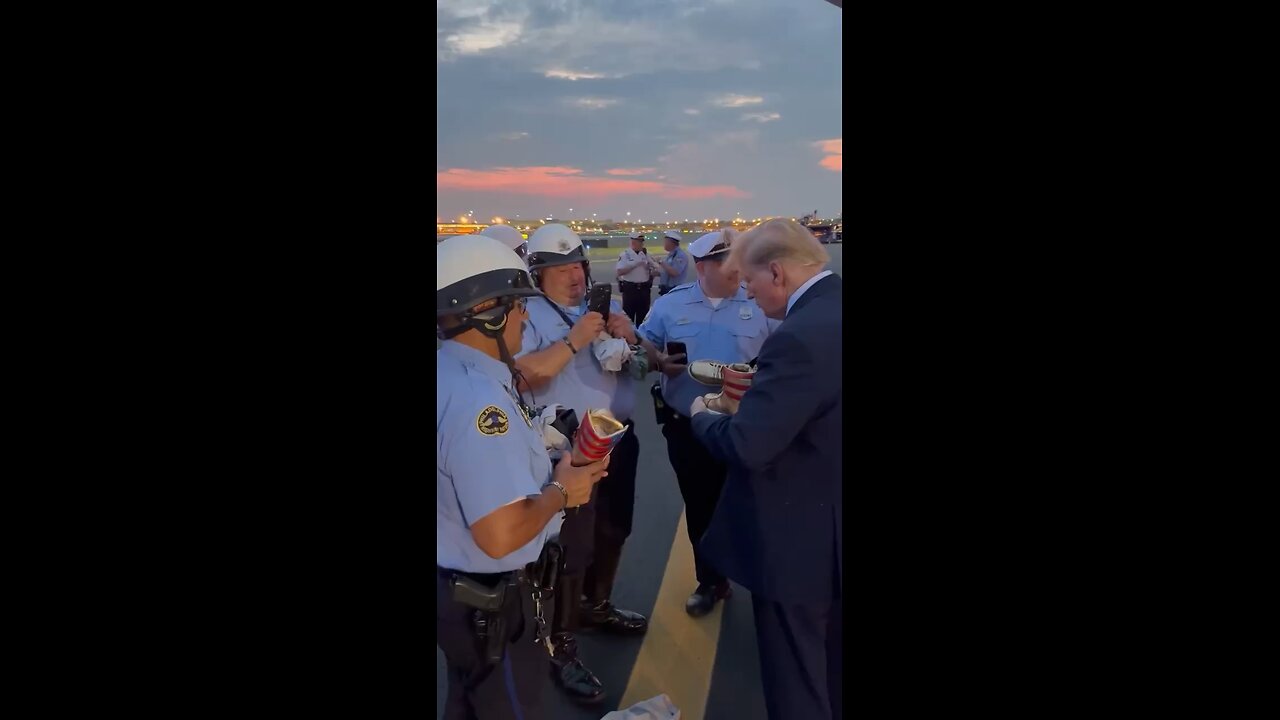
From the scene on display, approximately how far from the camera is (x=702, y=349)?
9.04 feet

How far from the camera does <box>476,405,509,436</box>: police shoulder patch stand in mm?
1312

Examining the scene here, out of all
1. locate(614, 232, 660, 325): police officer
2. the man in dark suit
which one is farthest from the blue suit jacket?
locate(614, 232, 660, 325): police officer

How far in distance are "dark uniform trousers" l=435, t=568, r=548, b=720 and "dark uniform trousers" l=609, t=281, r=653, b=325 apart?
395 cm

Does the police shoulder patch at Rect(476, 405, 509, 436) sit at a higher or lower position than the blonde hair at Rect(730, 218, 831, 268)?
lower

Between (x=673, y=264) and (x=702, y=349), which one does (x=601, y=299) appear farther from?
(x=673, y=264)

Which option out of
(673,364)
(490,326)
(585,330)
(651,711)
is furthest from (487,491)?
(673,364)

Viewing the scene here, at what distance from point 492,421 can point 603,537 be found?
156cm

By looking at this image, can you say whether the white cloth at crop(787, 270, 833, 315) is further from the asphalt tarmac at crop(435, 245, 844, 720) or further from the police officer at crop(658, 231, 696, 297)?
the police officer at crop(658, 231, 696, 297)

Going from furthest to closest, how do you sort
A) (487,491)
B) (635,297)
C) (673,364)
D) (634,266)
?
(635,297)
(634,266)
(673,364)
(487,491)

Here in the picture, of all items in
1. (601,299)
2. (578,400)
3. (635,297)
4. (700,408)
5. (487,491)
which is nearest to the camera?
(487,491)

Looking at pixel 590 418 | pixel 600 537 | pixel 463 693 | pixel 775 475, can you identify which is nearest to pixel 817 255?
pixel 775 475

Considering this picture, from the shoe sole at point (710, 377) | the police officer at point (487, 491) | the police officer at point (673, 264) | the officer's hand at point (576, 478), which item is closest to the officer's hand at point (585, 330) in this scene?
the shoe sole at point (710, 377)

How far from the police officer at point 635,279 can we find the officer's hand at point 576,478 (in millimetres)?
3063

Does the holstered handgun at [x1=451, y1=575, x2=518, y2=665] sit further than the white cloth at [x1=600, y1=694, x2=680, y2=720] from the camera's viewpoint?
No
